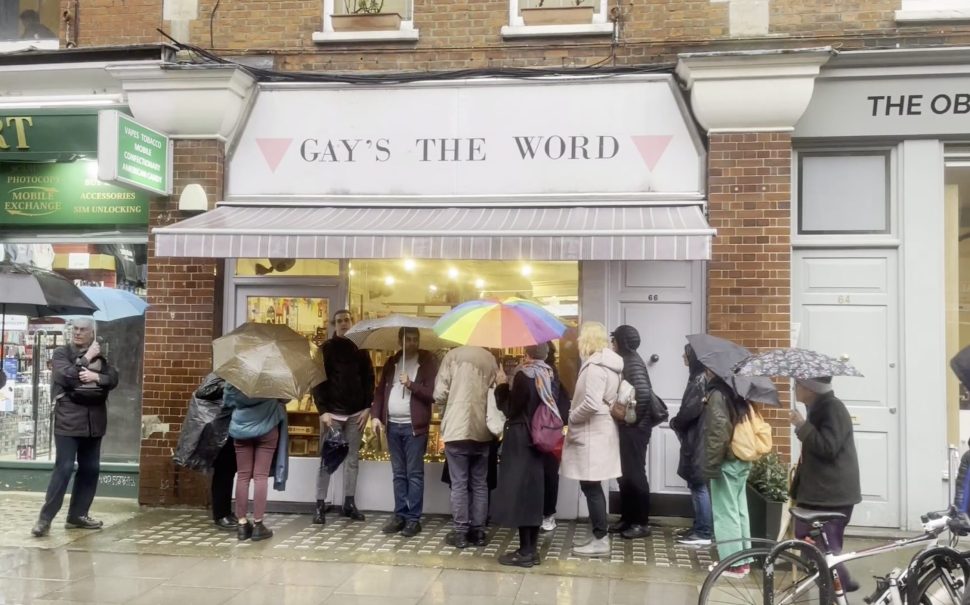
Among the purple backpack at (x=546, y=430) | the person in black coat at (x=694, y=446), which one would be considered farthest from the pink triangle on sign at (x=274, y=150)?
the person in black coat at (x=694, y=446)

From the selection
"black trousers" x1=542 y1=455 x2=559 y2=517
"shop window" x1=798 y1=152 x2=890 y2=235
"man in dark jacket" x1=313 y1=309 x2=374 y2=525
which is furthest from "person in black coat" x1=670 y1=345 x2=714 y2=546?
"man in dark jacket" x1=313 y1=309 x2=374 y2=525

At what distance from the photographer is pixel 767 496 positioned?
6277mm

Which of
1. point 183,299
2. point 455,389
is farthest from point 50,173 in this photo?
point 455,389

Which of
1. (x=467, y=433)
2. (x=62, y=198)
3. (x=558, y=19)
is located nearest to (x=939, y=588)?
(x=467, y=433)

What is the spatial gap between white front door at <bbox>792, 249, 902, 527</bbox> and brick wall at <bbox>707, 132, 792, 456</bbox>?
0.35 meters

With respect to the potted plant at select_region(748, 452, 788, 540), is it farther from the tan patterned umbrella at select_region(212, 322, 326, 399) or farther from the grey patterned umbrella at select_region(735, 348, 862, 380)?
the tan patterned umbrella at select_region(212, 322, 326, 399)

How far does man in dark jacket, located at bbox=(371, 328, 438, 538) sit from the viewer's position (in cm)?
726

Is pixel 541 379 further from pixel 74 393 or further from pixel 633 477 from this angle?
pixel 74 393

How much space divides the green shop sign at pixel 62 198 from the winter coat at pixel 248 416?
2892 millimetres

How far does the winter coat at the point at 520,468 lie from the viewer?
6.17 m

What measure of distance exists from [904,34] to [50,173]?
8.61 meters

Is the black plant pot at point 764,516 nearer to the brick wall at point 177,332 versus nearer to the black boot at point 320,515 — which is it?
the black boot at point 320,515

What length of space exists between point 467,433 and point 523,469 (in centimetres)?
65

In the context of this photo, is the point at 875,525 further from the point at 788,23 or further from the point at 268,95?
the point at 268,95
